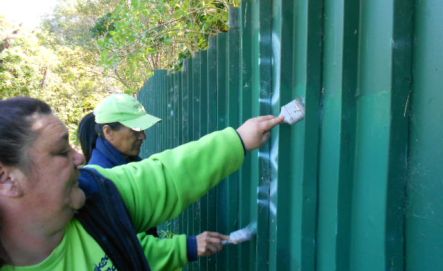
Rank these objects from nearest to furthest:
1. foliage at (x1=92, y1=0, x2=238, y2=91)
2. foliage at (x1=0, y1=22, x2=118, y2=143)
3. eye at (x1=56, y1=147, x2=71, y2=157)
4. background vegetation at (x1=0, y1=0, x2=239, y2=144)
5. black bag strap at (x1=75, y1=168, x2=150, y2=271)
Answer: eye at (x1=56, y1=147, x2=71, y2=157)
black bag strap at (x1=75, y1=168, x2=150, y2=271)
foliage at (x1=92, y1=0, x2=238, y2=91)
background vegetation at (x1=0, y1=0, x2=239, y2=144)
foliage at (x1=0, y1=22, x2=118, y2=143)

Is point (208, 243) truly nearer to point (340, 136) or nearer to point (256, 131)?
point (256, 131)

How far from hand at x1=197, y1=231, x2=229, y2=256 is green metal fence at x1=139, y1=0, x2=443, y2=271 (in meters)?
0.12

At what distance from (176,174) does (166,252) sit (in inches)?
24.7

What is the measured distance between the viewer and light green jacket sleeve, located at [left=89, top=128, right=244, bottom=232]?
200 cm

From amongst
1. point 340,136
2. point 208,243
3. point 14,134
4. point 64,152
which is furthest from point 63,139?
point 208,243

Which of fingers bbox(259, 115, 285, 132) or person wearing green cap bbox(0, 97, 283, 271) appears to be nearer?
person wearing green cap bbox(0, 97, 283, 271)

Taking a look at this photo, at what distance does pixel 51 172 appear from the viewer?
5.27 ft

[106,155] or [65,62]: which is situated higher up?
[106,155]

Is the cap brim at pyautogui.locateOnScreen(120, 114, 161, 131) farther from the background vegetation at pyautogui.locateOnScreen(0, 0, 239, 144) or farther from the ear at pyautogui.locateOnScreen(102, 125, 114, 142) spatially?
the background vegetation at pyautogui.locateOnScreen(0, 0, 239, 144)

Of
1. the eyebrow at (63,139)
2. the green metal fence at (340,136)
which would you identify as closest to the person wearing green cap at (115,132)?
the green metal fence at (340,136)

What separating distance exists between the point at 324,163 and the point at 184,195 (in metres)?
0.67

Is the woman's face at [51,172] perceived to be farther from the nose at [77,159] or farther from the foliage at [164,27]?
the foliage at [164,27]

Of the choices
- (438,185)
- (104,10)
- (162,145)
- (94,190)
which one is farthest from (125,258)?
(104,10)

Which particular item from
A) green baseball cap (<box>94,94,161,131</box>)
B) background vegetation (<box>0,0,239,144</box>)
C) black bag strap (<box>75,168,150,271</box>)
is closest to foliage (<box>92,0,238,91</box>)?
green baseball cap (<box>94,94,161,131</box>)
